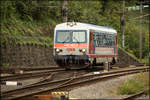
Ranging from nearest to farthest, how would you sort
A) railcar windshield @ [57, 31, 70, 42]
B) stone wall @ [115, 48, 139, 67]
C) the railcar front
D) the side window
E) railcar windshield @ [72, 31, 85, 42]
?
1. the railcar front
2. railcar windshield @ [72, 31, 85, 42]
3. railcar windshield @ [57, 31, 70, 42]
4. the side window
5. stone wall @ [115, 48, 139, 67]

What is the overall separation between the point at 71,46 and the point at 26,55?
4.83 meters

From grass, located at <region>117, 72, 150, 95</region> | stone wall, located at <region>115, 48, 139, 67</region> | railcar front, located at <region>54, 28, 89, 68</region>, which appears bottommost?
stone wall, located at <region>115, 48, 139, 67</region>

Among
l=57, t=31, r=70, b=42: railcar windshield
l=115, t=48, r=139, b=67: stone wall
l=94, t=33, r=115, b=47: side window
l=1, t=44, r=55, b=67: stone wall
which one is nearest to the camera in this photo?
l=57, t=31, r=70, b=42: railcar windshield

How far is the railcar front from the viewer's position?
20.2 metres

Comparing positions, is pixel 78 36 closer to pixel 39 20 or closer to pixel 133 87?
pixel 133 87

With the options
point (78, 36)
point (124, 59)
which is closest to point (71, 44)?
point (78, 36)

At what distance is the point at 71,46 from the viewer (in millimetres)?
20359

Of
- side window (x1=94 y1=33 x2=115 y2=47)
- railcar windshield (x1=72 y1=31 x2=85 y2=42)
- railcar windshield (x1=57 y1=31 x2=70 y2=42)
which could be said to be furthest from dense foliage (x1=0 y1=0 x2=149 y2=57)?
side window (x1=94 y1=33 x2=115 y2=47)

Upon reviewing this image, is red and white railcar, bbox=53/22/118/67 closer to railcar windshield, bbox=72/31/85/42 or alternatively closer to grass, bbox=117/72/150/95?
railcar windshield, bbox=72/31/85/42

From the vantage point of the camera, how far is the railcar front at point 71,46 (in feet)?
66.4

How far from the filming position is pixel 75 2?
126 ft

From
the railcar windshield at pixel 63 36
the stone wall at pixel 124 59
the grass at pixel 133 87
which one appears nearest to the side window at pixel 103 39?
the railcar windshield at pixel 63 36

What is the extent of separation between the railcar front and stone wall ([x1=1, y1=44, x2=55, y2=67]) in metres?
3.49

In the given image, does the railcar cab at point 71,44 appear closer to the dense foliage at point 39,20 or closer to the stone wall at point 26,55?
the stone wall at point 26,55
